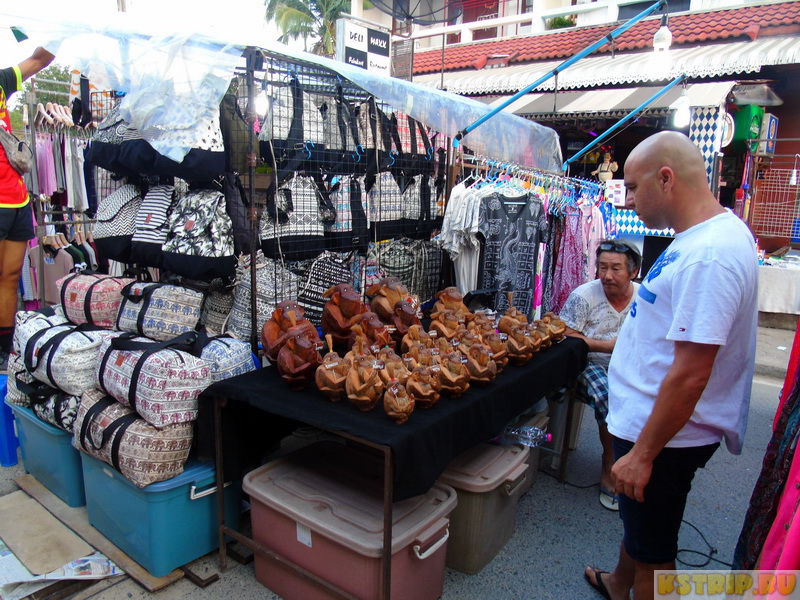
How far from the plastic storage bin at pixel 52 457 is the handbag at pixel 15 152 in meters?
1.72

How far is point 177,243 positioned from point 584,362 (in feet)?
8.09

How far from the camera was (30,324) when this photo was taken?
3055 millimetres

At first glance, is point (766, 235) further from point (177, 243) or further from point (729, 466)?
point (177, 243)

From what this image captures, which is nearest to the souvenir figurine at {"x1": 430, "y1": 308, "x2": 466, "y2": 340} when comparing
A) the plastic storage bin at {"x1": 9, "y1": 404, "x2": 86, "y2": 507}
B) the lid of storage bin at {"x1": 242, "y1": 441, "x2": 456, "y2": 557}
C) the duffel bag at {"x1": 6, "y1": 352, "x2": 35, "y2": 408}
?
the lid of storage bin at {"x1": 242, "y1": 441, "x2": 456, "y2": 557}

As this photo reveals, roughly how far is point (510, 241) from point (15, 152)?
355 cm

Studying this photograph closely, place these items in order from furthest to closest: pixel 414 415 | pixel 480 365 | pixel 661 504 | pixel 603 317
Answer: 1. pixel 603 317
2. pixel 480 365
3. pixel 414 415
4. pixel 661 504

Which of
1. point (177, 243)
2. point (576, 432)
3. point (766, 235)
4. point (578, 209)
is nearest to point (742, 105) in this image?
point (766, 235)

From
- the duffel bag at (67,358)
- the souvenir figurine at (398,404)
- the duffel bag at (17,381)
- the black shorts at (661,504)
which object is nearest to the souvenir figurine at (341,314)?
the souvenir figurine at (398,404)

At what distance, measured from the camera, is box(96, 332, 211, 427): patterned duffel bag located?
7.49 ft

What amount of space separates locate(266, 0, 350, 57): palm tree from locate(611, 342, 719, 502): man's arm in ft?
65.8

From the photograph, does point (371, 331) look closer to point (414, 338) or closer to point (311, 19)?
point (414, 338)

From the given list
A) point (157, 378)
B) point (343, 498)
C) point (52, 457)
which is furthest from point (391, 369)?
point (52, 457)

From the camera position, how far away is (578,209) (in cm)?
477

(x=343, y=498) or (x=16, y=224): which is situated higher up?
(x=16, y=224)
